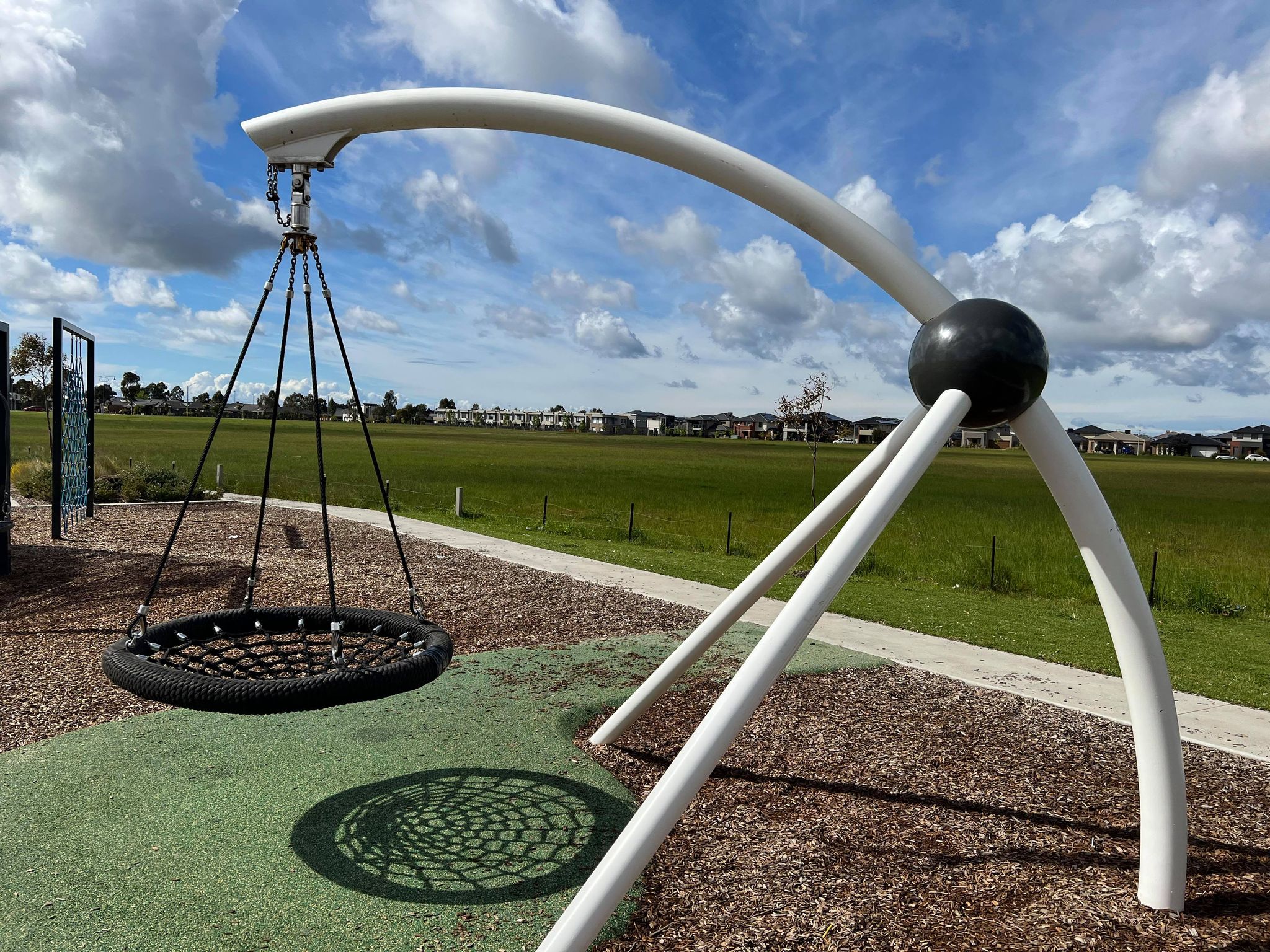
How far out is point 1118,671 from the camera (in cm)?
804

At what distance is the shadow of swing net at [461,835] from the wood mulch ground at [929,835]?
1.36ft

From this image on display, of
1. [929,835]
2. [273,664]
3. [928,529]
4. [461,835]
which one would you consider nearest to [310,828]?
A: [461,835]

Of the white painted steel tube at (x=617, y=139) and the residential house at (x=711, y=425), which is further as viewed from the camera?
the residential house at (x=711, y=425)

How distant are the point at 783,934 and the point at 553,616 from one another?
6.10 metres

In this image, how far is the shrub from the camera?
1858cm

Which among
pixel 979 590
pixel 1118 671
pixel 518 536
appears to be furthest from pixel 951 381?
pixel 518 536

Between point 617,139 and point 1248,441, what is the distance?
161m

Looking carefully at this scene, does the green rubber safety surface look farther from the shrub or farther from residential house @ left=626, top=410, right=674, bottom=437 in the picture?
residential house @ left=626, top=410, right=674, bottom=437

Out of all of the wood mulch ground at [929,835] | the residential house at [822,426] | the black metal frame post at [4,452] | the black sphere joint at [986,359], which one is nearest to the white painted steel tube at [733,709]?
A: the black sphere joint at [986,359]

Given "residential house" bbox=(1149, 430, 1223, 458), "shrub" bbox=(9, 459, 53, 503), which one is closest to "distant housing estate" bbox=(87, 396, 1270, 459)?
"residential house" bbox=(1149, 430, 1223, 458)

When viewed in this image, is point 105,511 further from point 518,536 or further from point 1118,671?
point 1118,671

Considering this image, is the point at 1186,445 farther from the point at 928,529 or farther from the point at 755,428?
the point at 928,529

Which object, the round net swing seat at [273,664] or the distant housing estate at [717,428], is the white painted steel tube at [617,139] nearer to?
the round net swing seat at [273,664]

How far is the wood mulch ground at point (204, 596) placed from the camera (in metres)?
6.49
